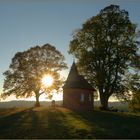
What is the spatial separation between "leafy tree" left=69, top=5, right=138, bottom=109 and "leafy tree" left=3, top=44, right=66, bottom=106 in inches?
527

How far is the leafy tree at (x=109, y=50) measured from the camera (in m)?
61.7

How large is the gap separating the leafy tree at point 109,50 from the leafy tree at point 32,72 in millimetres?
13377

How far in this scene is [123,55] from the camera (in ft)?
203

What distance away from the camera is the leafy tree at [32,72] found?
7344 centimetres

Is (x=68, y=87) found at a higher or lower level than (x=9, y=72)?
lower

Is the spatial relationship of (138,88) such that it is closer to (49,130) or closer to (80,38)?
(80,38)

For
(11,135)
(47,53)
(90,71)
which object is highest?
(47,53)

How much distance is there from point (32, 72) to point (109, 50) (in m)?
19.2

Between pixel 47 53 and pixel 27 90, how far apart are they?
8955 millimetres

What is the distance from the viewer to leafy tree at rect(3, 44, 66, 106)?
73.4m

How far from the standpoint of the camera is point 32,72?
73812 mm

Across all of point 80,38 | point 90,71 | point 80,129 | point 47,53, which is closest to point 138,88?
point 90,71

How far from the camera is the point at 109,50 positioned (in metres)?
62.2

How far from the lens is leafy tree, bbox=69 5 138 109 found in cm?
6169
